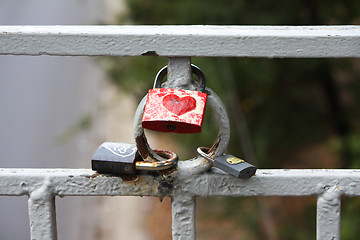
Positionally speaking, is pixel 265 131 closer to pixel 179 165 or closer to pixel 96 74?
pixel 179 165

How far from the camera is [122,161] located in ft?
3.26

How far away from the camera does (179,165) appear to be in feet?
3.36

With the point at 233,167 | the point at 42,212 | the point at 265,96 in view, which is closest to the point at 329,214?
the point at 233,167

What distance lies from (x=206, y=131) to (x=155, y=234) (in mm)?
2077

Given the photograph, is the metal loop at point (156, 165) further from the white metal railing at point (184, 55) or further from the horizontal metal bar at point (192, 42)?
the horizontal metal bar at point (192, 42)

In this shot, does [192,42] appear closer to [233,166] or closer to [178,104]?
[178,104]

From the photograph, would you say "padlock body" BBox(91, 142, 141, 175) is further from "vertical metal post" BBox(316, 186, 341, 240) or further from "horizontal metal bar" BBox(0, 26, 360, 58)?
"vertical metal post" BBox(316, 186, 341, 240)

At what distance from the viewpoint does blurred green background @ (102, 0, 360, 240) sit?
3.77 m

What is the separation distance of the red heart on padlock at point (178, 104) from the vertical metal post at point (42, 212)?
32 centimetres

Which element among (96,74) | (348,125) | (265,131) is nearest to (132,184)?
(265,131)

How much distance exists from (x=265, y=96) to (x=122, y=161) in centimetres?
339

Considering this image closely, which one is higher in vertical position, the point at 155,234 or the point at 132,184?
the point at 132,184

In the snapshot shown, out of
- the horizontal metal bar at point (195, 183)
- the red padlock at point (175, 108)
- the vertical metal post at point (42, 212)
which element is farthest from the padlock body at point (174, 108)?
the vertical metal post at point (42, 212)

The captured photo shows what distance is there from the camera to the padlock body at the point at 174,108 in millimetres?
913
